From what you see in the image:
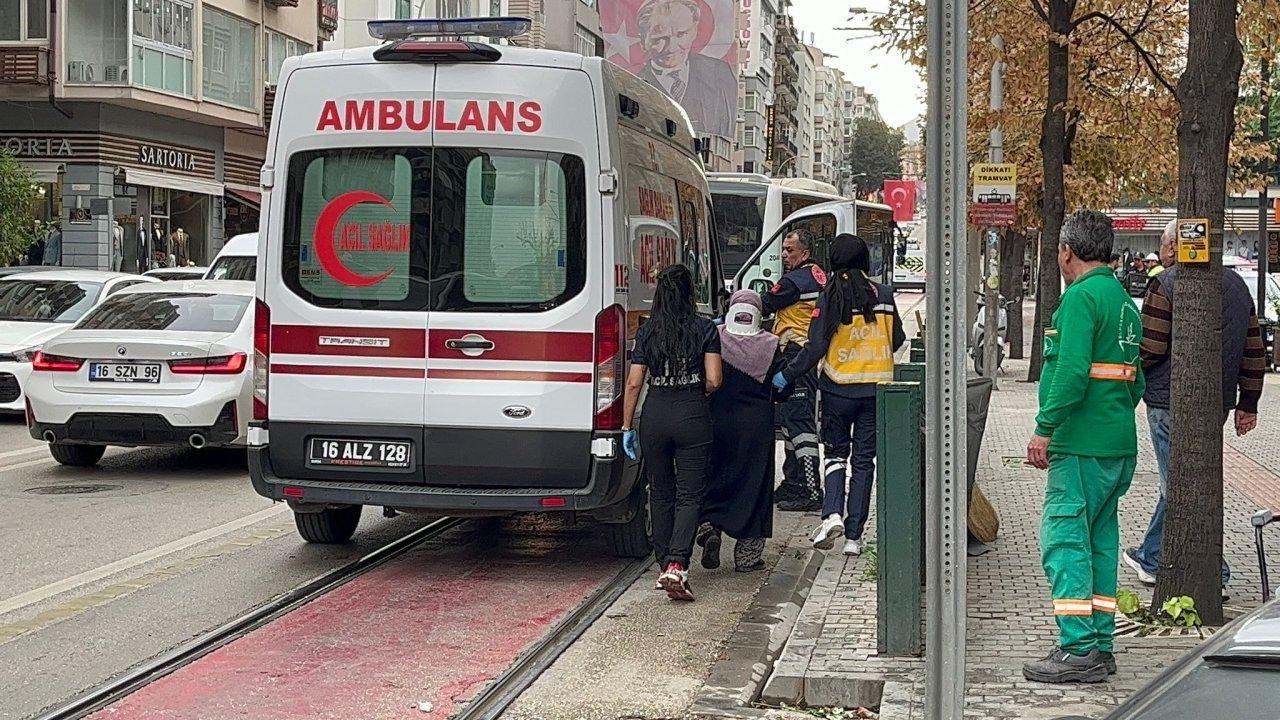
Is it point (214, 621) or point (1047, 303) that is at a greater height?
point (1047, 303)

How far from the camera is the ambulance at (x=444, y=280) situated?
28.5 ft

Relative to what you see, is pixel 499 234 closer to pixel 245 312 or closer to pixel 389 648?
pixel 389 648

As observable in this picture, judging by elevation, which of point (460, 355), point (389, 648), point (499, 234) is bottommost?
point (389, 648)

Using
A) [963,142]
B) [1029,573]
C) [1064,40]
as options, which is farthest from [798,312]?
[1064,40]

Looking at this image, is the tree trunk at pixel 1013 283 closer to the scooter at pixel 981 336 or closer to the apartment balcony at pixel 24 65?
the scooter at pixel 981 336

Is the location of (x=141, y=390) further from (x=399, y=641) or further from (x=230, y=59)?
(x=230, y=59)

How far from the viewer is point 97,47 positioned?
36312mm

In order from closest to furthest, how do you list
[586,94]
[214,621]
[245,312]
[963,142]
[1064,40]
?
[963,142] < [214,621] < [586,94] < [245,312] < [1064,40]

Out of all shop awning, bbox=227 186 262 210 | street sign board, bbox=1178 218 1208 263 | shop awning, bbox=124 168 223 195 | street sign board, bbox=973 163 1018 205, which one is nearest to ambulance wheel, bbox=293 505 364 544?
street sign board, bbox=1178 218 1208 263

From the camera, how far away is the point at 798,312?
11617 mm

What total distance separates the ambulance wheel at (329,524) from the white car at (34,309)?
6940 millimetres

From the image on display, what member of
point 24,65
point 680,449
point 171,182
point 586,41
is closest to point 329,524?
point 680,449

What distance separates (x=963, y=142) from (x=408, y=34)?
462 cm

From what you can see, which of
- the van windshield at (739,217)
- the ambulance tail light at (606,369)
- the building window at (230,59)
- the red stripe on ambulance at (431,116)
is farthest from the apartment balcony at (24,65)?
the ambulance tail light at (606,369)
